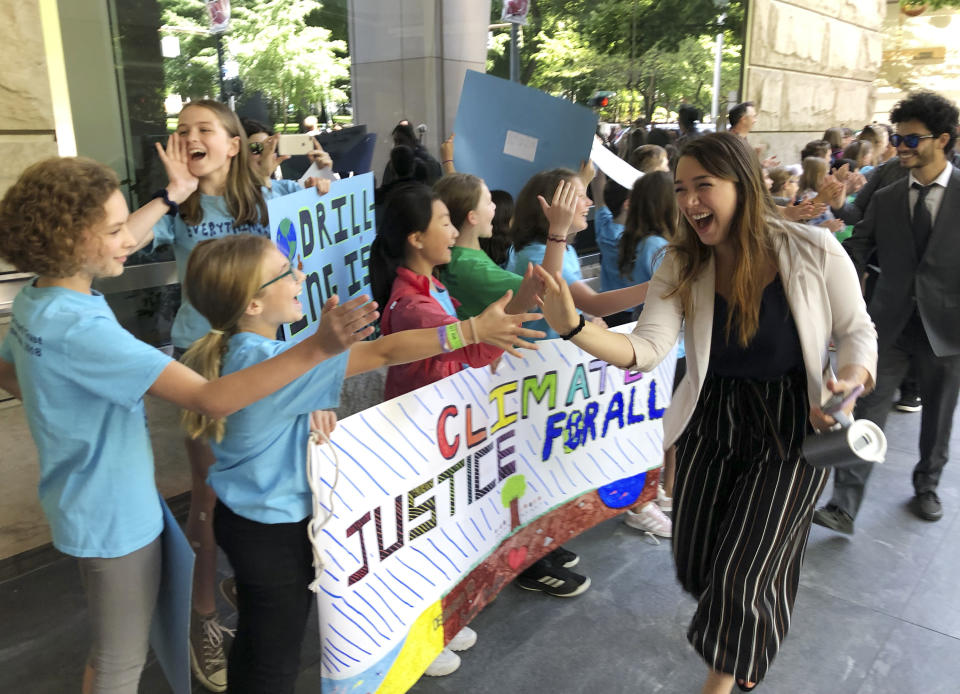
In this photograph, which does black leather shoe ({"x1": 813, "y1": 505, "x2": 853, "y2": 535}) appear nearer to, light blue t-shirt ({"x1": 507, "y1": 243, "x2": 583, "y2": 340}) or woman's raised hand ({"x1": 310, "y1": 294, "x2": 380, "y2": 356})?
light blue t-shirt ({"x1": 507, "y1": 243, "x2": 583, "y2": 340})

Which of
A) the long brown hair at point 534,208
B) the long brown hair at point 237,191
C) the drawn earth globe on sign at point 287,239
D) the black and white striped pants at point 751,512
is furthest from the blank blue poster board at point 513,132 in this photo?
the black and white striped pants at point 751,512

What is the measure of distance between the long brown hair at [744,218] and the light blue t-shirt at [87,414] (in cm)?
160

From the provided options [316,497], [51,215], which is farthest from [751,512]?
[51,215]

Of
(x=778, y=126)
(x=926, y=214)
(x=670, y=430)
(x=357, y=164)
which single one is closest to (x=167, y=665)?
(x=670, y=430)

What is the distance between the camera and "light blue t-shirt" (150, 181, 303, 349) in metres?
2.74

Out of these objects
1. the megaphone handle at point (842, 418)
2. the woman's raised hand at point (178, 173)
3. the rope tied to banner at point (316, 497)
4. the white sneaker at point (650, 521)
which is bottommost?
the white sneaker at point (650, 521)

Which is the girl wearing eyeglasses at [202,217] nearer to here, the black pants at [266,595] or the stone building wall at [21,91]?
the black pants at [266,595]

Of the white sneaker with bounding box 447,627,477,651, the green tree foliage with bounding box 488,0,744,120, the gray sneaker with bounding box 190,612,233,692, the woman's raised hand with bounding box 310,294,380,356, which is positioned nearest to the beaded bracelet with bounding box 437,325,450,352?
the woman's raised hand with bounding box 310,294,380,356

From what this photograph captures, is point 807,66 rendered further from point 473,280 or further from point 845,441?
point 845,441

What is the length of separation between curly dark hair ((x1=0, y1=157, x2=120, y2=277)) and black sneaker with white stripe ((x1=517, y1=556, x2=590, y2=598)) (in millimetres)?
2267

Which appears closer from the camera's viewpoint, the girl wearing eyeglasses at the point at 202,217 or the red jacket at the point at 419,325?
the red jacket at the point at 419,325

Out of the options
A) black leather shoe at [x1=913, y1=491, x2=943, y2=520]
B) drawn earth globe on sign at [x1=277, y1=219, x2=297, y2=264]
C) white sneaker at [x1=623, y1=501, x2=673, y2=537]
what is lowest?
black leather shoe at [x1=913, y1=491, x2=943, y2=520]

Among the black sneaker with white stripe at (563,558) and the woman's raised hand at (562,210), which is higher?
the woman's raised hand at (562,210)

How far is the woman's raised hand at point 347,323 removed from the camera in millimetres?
1598
